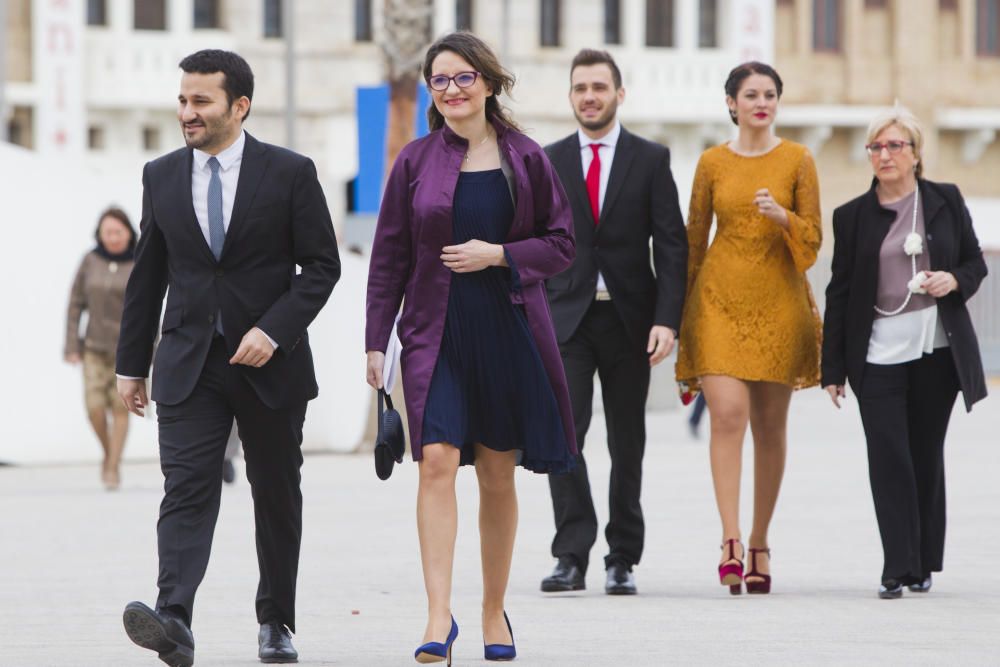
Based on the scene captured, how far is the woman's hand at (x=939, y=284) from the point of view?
980cm

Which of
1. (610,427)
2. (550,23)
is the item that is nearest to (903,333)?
(610,427)

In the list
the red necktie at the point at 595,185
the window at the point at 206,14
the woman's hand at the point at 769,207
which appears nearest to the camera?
the woman's hand at the point at 769,207

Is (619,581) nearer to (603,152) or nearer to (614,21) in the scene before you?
(603,152)

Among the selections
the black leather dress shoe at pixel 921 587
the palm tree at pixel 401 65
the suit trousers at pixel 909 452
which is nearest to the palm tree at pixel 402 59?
the palm tree at pixel 401 65

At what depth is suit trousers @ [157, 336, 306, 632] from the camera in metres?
7.56

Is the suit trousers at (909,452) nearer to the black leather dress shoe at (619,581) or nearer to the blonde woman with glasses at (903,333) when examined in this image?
the blonde woman with glasses at (903,333)

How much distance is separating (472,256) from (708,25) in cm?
3717

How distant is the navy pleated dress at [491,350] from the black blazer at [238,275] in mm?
440

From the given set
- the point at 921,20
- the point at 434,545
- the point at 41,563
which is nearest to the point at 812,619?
the point at 434,545

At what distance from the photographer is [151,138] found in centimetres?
4047

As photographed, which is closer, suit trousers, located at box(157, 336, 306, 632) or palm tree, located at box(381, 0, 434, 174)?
suit trousers, located at box(157, 336, 306, 632)

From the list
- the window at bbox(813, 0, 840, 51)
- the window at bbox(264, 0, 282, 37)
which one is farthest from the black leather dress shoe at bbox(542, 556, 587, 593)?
the window at bbox(813, 0, 840, 51)

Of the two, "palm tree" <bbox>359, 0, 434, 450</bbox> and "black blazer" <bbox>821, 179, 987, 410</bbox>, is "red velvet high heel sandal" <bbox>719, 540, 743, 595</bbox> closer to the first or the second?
"black blazer" <bbox>821, 179, 987, 410</bbox>

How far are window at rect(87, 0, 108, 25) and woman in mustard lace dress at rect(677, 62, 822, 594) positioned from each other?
1188 inches
